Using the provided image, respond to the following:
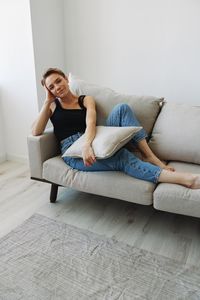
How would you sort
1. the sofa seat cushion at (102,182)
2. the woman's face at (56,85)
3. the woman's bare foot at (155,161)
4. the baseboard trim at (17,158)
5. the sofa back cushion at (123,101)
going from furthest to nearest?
the baseboard trim at (17,158)
the sofa back cushion at (123,101)
the woman's face at (56,85)
the woman's bare foot at (155,161)
the sofa seat cushion at (102,182)

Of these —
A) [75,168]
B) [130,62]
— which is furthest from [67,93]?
[130,62]

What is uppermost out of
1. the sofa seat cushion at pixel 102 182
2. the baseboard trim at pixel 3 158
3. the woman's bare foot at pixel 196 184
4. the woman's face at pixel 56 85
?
the woman's face at pixel 56 85

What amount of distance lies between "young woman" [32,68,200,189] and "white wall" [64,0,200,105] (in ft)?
2.67

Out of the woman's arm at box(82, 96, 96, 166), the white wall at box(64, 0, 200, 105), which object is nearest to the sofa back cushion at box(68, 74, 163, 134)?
the woman's arm at box(82, 96, 96, 166)

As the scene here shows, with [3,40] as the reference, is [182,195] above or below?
below

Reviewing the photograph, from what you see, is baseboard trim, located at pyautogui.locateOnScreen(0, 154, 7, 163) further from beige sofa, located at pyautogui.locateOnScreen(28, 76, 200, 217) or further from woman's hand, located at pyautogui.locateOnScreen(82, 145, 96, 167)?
woman's hand, located at pyautogui.locateOnScreen(82, 145, 96, 167)

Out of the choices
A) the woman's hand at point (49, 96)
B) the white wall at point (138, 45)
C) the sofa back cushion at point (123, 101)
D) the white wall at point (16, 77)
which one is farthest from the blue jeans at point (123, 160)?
the white wall at point (16, 77)

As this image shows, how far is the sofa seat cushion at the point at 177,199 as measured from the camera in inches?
60.3

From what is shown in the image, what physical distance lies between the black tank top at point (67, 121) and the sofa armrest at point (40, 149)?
0.26 ft

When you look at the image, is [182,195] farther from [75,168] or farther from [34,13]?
[34,13]

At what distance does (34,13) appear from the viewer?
254cm

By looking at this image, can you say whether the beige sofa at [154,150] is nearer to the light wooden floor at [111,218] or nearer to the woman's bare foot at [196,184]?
the woman's bare foot at [196,184]

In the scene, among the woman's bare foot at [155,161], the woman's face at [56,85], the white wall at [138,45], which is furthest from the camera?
the white wall at [138,45]

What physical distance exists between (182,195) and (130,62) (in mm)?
1577
